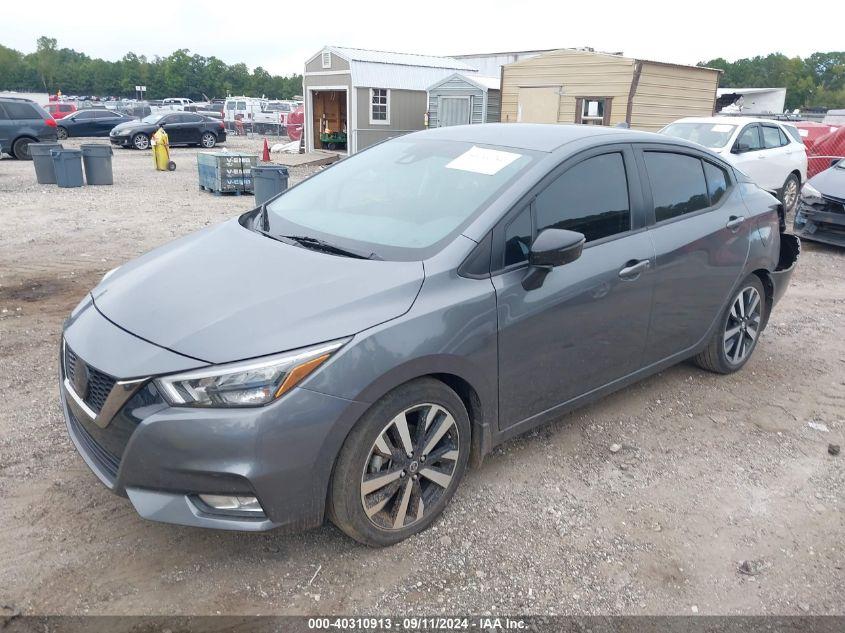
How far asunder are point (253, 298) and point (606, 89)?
16.4 metres

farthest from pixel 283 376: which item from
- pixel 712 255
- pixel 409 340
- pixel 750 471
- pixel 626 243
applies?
pixel 712 255

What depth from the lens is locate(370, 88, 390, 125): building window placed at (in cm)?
2325

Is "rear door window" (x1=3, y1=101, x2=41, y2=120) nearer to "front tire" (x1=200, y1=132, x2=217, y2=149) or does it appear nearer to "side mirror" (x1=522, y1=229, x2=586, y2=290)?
"front tire" (x1=200, y1=132, x2=217, y2=149)

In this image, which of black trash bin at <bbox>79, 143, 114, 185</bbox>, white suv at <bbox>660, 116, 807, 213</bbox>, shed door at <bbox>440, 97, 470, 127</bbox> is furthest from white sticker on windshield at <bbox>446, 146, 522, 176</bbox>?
shed door at <bbox>440, 97, 470, 127</bbox>

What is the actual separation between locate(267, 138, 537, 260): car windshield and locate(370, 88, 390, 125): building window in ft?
66.7

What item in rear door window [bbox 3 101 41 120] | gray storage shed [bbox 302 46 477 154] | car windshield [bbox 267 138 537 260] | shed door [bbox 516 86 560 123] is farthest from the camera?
gray storage shed [bbox 302 46 477 154]

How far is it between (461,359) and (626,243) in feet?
4.42

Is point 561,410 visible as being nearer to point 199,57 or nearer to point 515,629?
point 515,629

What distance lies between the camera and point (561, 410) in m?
3.47

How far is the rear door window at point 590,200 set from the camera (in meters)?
3.22

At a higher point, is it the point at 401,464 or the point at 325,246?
the point at 325,246

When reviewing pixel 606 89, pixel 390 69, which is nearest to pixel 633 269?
pixel 606 89

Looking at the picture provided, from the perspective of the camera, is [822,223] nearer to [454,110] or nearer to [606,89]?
[606,89]

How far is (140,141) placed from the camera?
25.4m
